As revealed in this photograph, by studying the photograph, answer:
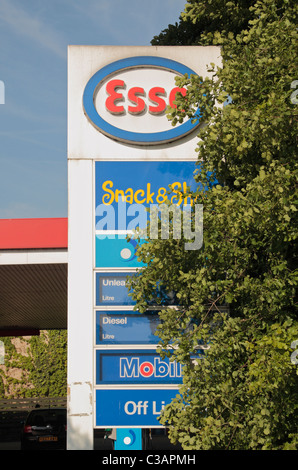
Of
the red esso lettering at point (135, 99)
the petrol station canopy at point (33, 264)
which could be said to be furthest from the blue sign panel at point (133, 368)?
the red esso lettering at point (135, 99)

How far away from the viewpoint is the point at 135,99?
9.44 m

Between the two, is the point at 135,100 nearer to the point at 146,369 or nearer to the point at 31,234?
the point at 31,234

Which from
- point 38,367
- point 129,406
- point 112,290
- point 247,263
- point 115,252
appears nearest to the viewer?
point 247,263

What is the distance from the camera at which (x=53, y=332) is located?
33594 millimetres

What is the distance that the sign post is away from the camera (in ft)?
28.6

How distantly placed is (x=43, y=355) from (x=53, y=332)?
1.38 m

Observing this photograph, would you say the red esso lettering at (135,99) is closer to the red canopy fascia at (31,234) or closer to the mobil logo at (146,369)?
the red canopy fascia at (31,234)

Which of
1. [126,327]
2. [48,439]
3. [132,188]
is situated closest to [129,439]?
[126,327]

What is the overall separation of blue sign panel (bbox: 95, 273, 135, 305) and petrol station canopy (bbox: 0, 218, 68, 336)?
1.69 metres

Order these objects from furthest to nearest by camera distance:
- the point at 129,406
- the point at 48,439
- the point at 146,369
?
1. the point at 48,439
2. the point at 146,369
3. the point at 129,406

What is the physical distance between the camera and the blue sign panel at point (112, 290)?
8898 millimetres

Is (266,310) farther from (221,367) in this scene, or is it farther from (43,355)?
(43,355)

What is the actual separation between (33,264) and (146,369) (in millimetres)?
3122
